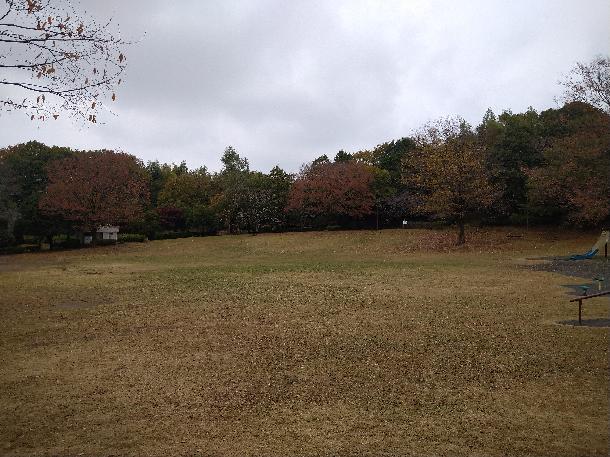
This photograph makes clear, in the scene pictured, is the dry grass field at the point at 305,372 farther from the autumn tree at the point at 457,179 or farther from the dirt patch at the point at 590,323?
the autumn tree at the point at 457,179

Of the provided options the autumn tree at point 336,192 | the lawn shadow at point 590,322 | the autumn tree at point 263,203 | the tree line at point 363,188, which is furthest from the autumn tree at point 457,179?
the lawn shadow at point 590,322

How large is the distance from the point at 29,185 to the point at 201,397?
2025 inches

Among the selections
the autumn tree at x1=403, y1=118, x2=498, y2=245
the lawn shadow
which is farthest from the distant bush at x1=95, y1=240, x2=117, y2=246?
the lawn shadow

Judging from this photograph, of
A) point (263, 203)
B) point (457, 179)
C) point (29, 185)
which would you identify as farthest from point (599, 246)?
point (29, 185)

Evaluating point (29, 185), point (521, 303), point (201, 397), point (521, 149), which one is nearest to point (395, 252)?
point (521, 149)

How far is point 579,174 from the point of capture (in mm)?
30734

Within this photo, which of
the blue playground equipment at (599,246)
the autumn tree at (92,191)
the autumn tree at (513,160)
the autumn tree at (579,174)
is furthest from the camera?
the autumn tree at (92,191)

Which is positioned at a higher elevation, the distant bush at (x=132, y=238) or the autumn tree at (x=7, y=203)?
the autumn tree at (x=7, y=203)

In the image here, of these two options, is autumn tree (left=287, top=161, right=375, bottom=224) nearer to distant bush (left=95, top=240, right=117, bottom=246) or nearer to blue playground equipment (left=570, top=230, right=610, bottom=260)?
distant bush (left=95, top=240, right=117, bottom=246)

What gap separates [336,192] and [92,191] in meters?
23.7

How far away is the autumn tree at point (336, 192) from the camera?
2042 inches

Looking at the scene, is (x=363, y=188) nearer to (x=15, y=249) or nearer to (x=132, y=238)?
(x=132, y=238)

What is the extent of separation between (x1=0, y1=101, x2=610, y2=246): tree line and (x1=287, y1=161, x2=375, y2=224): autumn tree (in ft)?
0.46

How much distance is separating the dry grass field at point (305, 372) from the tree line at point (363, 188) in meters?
20.7
